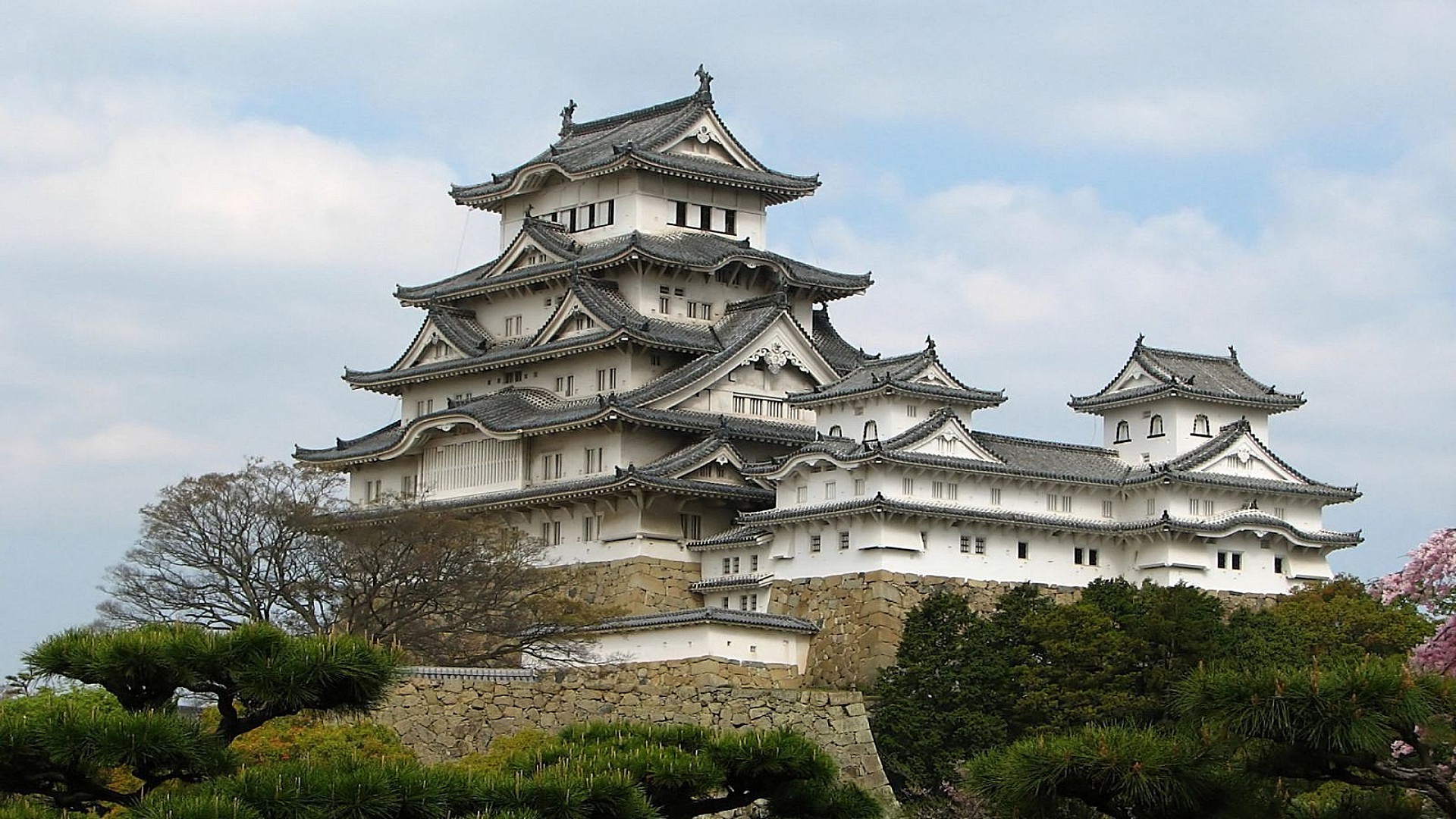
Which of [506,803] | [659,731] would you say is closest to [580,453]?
[659,731]

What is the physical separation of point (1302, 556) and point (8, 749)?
3770 centimetres

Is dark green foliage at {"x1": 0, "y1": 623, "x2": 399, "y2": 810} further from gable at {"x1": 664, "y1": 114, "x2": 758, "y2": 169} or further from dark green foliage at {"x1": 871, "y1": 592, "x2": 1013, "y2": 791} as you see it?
gable at {"x1": 664, "y1": 114, "x2": 758, "y2": 169}

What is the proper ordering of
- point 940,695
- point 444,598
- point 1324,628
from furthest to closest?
1. point 1324,628
2. point 444,598
3. point 940,695

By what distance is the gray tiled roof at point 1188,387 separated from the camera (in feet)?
170

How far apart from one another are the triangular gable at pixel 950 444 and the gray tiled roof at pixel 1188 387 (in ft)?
15.2

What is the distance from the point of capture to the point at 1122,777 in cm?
1978

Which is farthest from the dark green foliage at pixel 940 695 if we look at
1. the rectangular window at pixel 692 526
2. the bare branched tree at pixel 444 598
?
the rectangular window at pixel 692 526

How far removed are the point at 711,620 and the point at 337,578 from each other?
7.45 metres

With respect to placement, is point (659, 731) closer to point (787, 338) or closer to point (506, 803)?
point (506, 803)

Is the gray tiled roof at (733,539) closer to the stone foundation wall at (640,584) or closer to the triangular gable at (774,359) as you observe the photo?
the stone foundation wall at (640,584)

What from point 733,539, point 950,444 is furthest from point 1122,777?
point 733,539

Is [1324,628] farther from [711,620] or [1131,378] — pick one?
[711,620]

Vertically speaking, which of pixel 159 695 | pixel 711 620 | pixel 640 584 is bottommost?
pixel 159 695

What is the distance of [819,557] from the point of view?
48.8 meters
